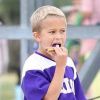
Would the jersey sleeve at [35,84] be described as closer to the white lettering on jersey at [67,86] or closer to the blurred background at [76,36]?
the white lettering on jersey at [67,86]

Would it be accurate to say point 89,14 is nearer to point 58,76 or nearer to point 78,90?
point 78,90

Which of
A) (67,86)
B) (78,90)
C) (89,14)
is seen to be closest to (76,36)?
(78,90)

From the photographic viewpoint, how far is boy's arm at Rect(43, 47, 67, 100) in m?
1.65

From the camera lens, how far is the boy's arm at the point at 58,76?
1648 millimetres

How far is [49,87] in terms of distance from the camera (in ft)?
5.43

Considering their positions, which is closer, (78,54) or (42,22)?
(42,22)

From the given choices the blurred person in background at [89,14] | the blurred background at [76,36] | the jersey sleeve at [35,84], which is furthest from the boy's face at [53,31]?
the blurred person in background at [89,14]

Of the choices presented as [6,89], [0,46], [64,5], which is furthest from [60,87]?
[0,46]

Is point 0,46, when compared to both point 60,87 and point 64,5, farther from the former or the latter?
point 60,87

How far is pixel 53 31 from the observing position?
1.71 meters

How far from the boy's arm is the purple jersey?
0.02m

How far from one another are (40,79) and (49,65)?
2.9 inches

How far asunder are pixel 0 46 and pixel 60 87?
222 cm

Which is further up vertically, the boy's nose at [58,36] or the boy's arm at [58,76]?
the boy's nose at [58,36]
